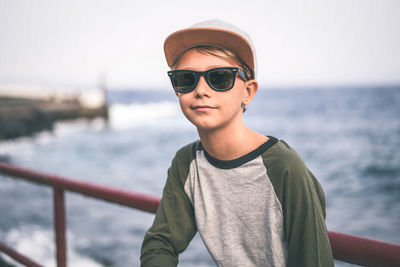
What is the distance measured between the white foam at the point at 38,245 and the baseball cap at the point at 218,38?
5.25 m

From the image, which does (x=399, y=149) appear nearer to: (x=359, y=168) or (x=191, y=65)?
(x=359, y=168)

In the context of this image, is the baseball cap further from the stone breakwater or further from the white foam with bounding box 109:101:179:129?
the white foam with bounding box 109:101:179:129

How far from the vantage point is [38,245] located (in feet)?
21.0

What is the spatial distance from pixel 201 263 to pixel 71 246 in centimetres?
270

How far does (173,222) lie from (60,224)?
120cm

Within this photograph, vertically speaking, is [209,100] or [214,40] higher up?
[214,40]

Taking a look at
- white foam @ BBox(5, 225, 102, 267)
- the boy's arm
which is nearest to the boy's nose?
the boy's arm

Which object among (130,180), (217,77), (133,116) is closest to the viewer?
(217,77)

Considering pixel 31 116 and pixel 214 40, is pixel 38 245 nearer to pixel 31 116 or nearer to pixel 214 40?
pixel 214 40

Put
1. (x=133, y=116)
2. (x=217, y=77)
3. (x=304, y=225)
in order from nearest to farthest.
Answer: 1. (x=304, y=225)
2. (x=217, y=77)
3. (x=133, y=116)

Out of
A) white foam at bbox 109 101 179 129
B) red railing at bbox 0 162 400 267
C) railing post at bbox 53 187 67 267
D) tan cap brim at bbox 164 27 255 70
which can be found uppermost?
tan cap brim at bbox 164 27 255 70

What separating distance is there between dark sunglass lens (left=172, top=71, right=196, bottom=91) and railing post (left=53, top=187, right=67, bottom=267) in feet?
4.31

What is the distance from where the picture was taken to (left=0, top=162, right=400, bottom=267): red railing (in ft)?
3.37

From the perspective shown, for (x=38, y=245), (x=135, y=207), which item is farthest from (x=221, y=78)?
(x=38, y=245)
